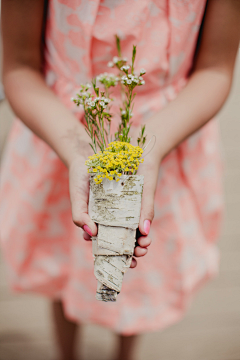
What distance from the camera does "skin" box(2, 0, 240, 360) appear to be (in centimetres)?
65

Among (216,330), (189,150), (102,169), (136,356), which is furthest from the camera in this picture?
(216,330)

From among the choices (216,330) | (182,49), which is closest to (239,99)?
(216,330)

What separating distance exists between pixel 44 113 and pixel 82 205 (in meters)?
0.26

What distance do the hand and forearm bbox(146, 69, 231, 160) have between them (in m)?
0.17

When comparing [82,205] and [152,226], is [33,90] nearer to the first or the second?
[82,205]

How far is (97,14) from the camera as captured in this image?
0.67 m

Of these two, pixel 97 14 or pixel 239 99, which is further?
pixel 239 99

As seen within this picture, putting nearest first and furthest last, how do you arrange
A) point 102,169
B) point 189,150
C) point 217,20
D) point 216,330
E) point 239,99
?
point 102,169
point 217,20
point 189,150
point 216,330
point 239,99

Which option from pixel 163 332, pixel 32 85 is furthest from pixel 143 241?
pixel 163 332

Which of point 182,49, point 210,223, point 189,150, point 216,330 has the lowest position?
point 216,330

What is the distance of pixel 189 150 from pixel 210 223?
24cm

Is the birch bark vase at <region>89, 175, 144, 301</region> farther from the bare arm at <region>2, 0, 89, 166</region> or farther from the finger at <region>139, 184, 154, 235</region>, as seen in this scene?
the bare arm at <region>2, 0, 89, 166</region>

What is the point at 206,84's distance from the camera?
725 millimetres

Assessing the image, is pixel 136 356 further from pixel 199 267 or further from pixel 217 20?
pixel 217 20
